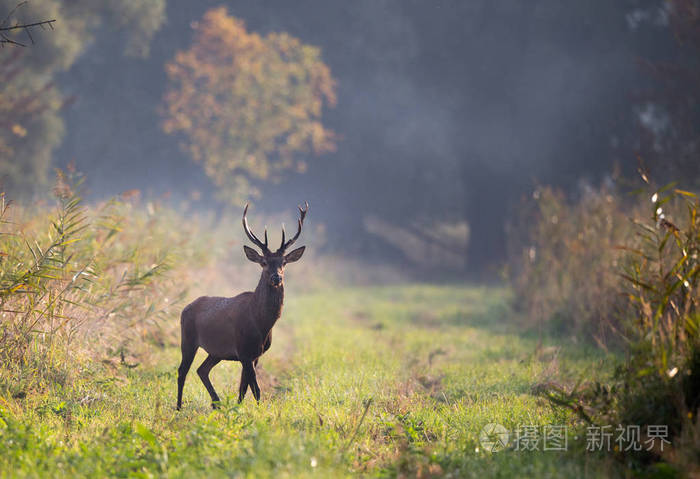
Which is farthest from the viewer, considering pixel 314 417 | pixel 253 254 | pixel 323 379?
pixel 323 379

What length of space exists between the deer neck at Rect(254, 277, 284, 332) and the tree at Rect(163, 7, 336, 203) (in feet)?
59.2

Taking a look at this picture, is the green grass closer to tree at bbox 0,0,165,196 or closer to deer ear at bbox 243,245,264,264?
deer ear at bbox 243,245,264,264

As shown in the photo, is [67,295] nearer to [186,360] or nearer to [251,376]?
[186,360]

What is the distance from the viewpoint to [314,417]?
19.0 feet

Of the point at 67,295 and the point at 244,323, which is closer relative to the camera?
the point at 244,323

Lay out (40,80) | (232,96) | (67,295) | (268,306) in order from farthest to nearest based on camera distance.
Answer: (232,96) → (40,80) → (67,295) → (268,306)

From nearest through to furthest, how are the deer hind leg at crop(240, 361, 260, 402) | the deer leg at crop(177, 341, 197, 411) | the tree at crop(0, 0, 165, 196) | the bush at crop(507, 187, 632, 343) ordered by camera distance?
1. the deer hind leg at crop(240, 361, 260, 402)
2. the deer leg at crop(177, 341, 197, 411)
3. the bush at crop(507, 187, 632, 343)
4. the tree at crop(0, 0, 165, 196)

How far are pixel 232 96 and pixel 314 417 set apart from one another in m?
19.5

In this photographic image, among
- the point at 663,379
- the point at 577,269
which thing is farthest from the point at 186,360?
the point at 577,269

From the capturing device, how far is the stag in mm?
6301

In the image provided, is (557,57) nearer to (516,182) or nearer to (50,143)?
(516,182)

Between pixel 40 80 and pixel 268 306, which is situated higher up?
pixel 40 80

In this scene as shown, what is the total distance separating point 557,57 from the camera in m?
25.0

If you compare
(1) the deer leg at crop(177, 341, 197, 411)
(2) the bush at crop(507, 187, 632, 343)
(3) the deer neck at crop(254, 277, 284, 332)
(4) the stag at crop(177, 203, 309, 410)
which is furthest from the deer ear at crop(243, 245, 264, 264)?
(2) the bush at crop(507, 187, 632, 343)
